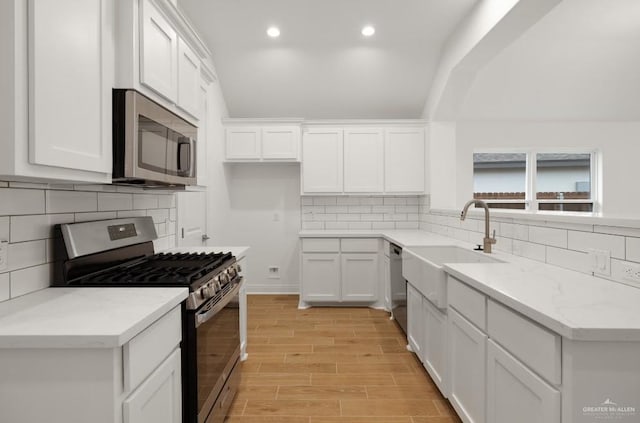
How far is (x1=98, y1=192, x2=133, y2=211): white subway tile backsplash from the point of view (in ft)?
6.15

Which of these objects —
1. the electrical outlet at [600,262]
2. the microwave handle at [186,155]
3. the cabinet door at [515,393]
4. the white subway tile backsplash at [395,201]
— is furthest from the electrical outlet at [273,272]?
the electrical outlet at [600,262]

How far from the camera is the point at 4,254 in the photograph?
1302 mm

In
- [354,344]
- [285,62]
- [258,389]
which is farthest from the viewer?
[285,62]

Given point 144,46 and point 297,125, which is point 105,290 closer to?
point 144,46

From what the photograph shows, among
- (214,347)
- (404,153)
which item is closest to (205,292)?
(214,347)

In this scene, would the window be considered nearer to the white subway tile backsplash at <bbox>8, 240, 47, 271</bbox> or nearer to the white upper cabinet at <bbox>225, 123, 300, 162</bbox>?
the white upper cabinet at <bbox>225, 123, 300, 162</bbox>

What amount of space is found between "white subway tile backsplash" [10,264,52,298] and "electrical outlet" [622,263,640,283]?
2.43 meters

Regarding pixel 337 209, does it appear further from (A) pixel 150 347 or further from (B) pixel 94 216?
(A) pixel 150 347

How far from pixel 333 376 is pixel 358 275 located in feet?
5.47

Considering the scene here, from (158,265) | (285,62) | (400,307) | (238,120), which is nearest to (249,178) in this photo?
(238,120)

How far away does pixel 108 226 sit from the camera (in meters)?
1.83

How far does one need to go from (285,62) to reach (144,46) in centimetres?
265

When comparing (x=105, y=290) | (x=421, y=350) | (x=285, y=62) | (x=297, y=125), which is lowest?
(x=421, y=350)

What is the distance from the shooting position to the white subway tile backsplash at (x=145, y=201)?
2.23 metres
